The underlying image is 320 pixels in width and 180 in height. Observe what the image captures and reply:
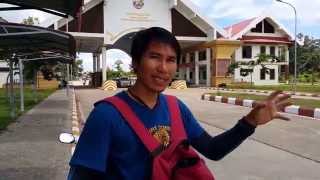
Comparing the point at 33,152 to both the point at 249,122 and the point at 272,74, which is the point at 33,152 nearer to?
the point at 249,122

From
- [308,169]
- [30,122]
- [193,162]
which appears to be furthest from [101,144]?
[30,122]

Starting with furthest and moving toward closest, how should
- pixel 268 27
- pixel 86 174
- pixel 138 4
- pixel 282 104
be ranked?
pixel 268 27 → pixel 138 4 → pixel 282 104 → pixel 86 174

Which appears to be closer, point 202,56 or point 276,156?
point 276,156

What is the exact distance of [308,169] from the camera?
7414mm

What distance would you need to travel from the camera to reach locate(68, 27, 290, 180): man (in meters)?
2.27

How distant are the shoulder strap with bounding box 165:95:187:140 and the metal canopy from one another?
3.78m

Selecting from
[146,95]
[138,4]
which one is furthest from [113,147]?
[138,4]

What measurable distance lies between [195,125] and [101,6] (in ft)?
149

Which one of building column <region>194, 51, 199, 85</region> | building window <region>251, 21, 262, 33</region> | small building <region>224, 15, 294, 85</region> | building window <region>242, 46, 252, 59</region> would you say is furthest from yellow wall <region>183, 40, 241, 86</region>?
building window <region>251, 21, 262, 33</region>

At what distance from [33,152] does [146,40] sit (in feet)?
21.6

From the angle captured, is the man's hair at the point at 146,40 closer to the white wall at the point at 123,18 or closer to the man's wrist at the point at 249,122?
the man's wrist at the point at 249,122

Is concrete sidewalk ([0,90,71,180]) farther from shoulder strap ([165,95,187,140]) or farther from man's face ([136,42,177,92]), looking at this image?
man's face ([136,42,177,92])

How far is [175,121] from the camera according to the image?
244 centimetres

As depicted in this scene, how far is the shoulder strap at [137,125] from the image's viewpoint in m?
2.27
